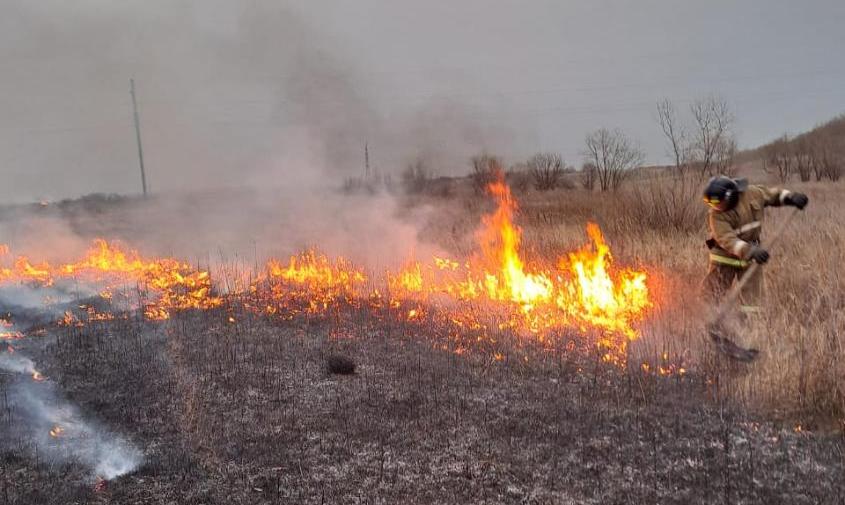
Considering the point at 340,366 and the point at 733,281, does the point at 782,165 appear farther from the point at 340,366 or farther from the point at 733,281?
the point at 340,366

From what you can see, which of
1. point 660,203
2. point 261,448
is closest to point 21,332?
point 261,448

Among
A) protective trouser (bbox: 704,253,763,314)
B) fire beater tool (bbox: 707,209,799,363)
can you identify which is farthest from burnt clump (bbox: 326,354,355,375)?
protective trouser (bbox: 704,253,763,314)

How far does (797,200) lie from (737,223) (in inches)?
23.4

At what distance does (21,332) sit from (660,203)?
1282 centimetres

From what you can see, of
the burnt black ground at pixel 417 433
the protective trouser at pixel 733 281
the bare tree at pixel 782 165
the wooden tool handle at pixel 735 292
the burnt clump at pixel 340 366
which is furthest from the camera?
the bare tree at pixel 782 165

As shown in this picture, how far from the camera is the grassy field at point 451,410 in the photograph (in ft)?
12.9

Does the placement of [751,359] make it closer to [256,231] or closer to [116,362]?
[116,362]

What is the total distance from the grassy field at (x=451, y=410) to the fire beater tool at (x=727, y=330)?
0.50ft

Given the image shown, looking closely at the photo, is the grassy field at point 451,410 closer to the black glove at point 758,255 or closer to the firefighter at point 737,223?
the firefighter at point 737,223

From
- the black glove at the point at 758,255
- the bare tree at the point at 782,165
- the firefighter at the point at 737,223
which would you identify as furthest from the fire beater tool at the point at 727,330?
the bare tree at the point at 782,165

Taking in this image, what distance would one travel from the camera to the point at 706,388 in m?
5.39

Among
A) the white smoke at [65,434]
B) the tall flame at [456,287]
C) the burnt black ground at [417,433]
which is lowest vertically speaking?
the burnt black ground at [417,433]

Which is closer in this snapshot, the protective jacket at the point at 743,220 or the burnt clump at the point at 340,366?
the protective jacket at the point at 743,220

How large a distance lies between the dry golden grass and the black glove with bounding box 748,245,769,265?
759 mm
